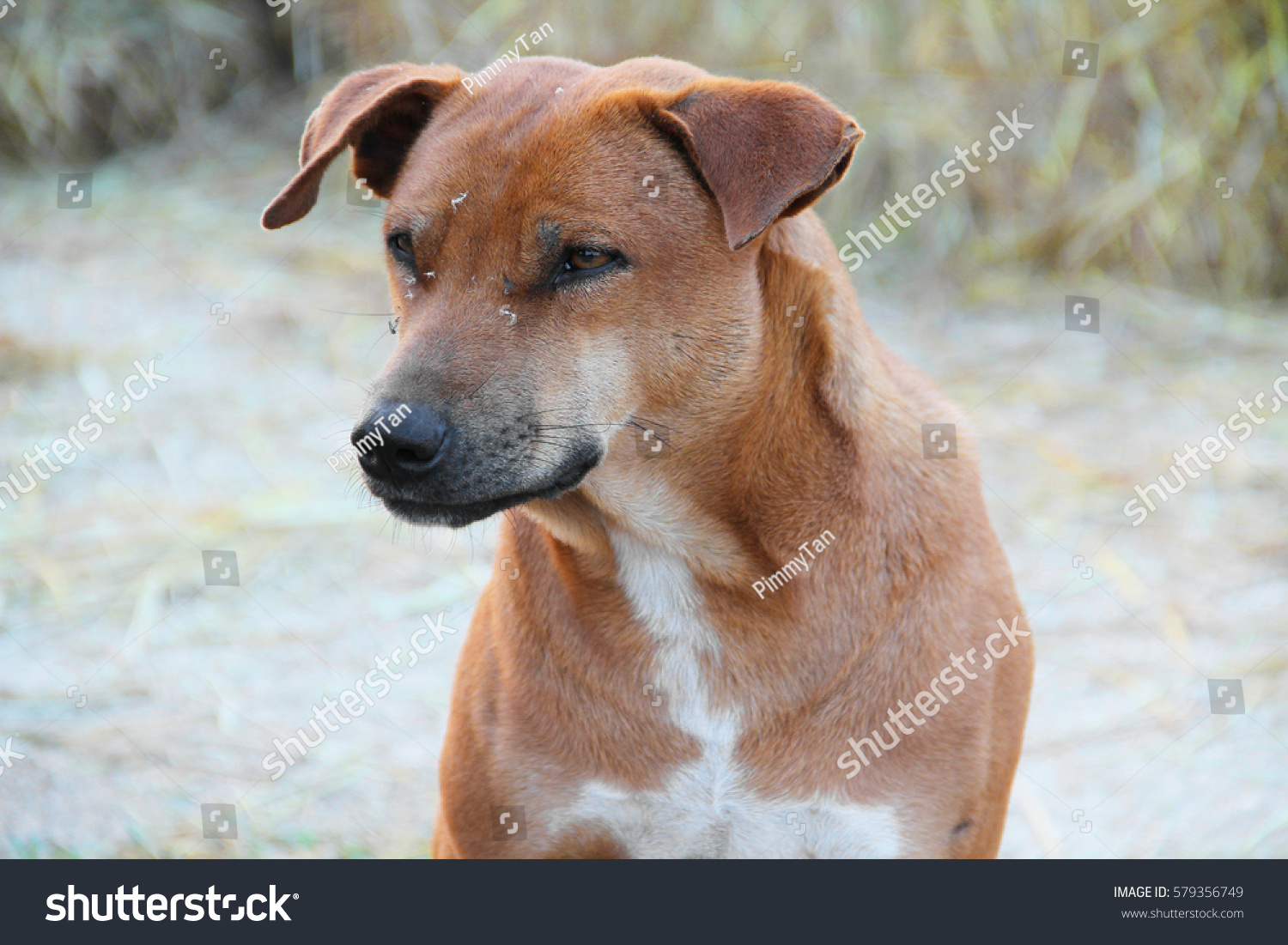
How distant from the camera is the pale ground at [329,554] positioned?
386 cm

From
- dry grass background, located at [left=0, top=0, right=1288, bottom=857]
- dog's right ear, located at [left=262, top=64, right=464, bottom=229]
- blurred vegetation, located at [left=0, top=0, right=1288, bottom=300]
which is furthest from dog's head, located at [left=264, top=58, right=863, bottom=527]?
blurred vegetation, located at [left=0, top=0, right=1288, bottom=300]

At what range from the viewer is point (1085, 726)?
4.21m

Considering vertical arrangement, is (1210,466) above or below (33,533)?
above

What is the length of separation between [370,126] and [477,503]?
1007mm

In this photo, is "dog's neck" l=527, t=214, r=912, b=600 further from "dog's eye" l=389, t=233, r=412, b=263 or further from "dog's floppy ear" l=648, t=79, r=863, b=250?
"dog's eye" l=389, t=233, r=412, b=263

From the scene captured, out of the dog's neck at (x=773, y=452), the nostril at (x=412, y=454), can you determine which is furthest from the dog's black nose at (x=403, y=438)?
the dog's neck at (x=773, y=452)

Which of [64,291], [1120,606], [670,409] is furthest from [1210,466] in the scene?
[64,291]

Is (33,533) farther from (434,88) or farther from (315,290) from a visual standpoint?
(434,88)

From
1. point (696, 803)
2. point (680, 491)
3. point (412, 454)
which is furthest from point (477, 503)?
point (696, 803)

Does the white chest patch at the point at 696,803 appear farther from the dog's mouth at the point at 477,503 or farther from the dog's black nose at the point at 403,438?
the dog's black nose at the point at 403,438

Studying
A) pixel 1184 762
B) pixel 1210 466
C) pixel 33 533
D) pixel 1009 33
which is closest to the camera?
pixel 1184 762

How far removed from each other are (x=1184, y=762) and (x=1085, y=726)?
1.08 ft

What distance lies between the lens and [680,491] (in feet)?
8.55

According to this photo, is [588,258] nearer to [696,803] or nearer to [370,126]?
[370,126]
